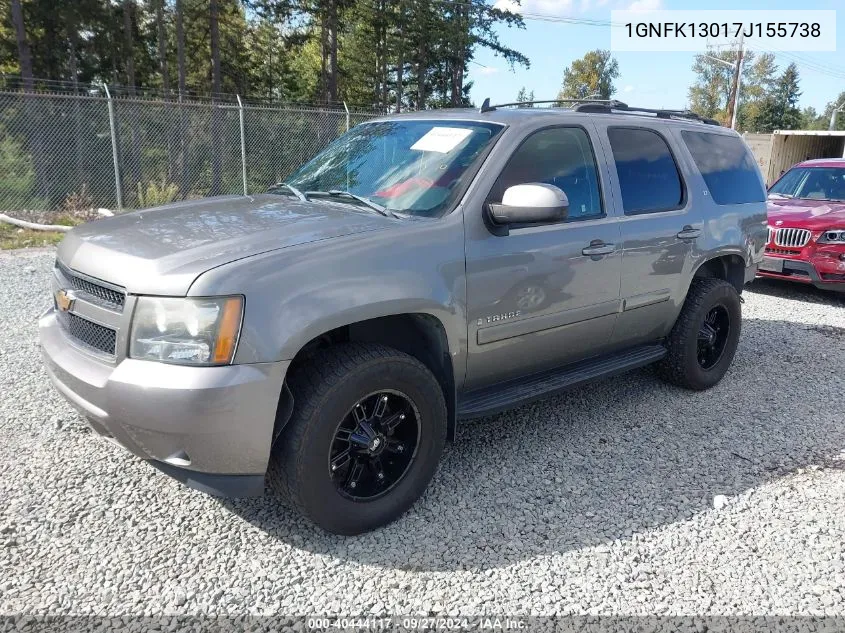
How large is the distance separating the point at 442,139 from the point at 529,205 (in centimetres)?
76

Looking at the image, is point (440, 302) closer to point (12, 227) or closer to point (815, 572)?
point (815, 572)

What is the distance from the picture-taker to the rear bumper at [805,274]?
25.3 ft

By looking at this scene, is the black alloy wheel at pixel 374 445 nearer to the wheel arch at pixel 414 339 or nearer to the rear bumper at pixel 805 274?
the wheel arch at pixel 414 339

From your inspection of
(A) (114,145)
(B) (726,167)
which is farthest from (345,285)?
(A) (114,145)

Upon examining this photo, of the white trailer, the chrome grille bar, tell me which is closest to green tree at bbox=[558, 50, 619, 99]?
the white trailer

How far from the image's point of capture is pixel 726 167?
15.9ft

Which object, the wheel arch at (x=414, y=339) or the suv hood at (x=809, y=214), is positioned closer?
the wheel arch at (x=414, y=339)

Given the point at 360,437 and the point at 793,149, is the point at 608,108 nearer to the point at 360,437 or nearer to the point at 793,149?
the point at 360,437

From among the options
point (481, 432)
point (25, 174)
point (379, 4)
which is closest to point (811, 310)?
point (481, 432)

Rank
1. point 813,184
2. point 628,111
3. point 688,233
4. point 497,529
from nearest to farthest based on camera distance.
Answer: point 497,529 < point 688,233 < point 628,111 < point 813,184

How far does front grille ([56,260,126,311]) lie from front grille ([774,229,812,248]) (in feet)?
26.2

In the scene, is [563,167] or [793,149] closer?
[563,167]

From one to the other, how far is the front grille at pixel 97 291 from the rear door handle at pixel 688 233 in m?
3.38

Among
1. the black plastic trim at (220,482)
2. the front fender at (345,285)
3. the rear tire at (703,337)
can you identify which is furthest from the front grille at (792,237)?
Result: the black plastic trim at (220,482)
